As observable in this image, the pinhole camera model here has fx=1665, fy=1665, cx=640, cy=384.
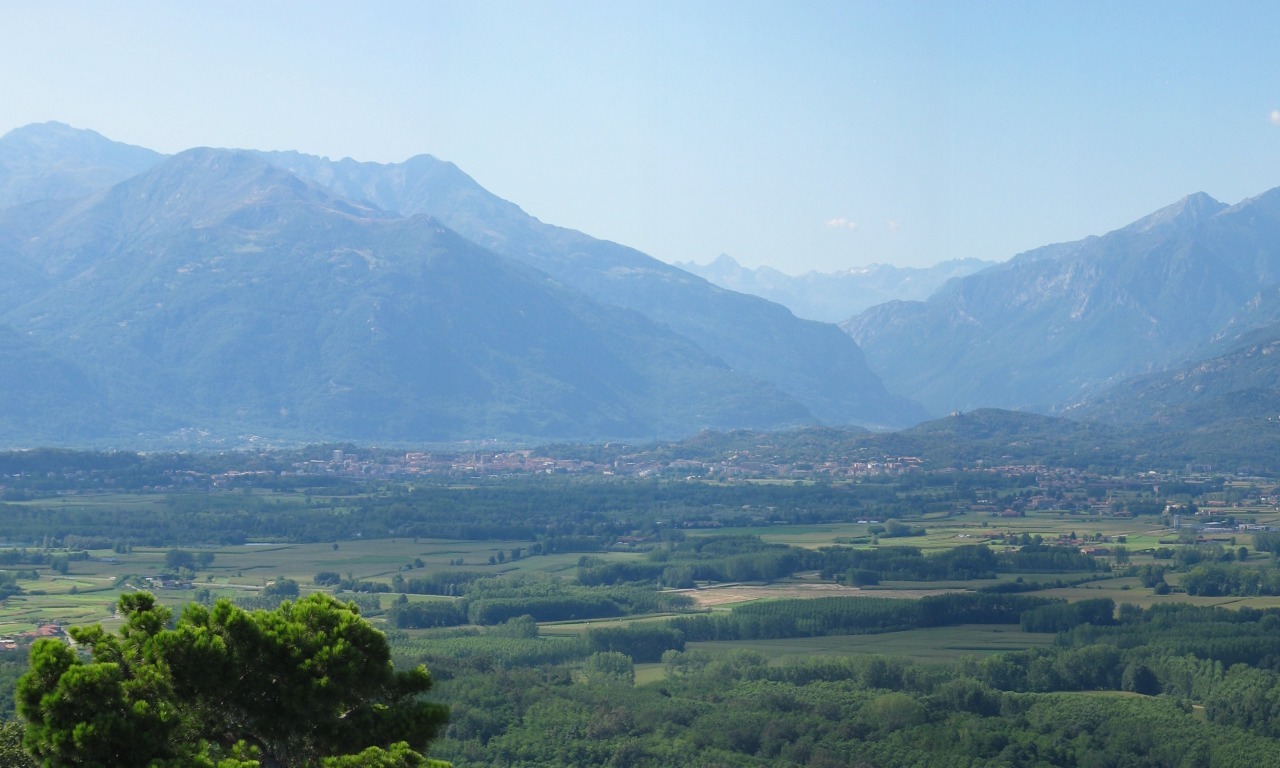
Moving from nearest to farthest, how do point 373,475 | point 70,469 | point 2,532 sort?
point 2,532 < point 70,469 < point 373,475

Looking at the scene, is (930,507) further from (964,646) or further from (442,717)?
(442,717)

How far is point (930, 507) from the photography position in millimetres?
159250

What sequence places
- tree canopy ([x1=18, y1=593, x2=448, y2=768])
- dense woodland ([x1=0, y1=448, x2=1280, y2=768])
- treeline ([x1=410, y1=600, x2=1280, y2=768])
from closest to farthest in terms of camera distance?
tree canopy ([x1=18, y1=593, x2=448, y2=768]) → treeline ([x1=410, y1=600, x2=1280, y2=768]) → dense woodland ([x1=0, y1=448, x2=1280, y2=768])

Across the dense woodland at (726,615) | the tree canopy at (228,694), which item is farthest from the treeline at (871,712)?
the tree canopy at (228,694)

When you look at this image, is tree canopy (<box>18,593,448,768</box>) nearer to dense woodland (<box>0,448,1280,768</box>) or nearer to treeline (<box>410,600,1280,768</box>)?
dense woodland (<box>0,448,1280,768</box>)

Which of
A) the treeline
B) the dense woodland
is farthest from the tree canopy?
the treeline

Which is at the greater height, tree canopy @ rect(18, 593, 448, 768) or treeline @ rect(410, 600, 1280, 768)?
tree canopy @ rect(18, 593, 448, 768)

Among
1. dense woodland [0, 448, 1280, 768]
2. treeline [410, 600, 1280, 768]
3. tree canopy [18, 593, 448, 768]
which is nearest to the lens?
tree canopy [18, 593, 448, 768]

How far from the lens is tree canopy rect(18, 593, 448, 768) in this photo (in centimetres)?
1984

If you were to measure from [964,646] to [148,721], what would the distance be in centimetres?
6318

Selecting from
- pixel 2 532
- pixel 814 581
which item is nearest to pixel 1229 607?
pixel 814 581

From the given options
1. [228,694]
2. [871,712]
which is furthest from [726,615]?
[228,694]

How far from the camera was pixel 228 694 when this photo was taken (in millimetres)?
22547

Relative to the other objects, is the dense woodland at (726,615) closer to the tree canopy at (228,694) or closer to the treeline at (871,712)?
the treeline at (871,712)
